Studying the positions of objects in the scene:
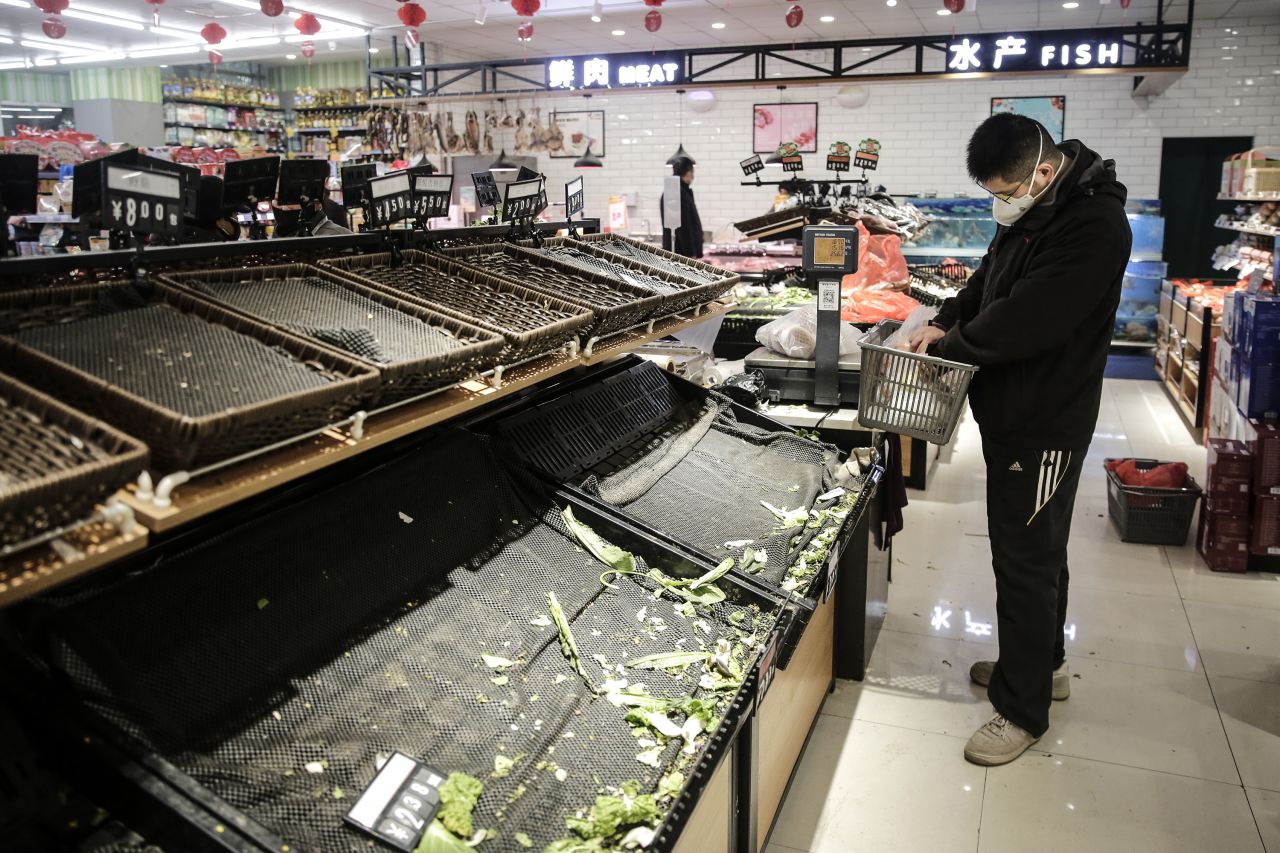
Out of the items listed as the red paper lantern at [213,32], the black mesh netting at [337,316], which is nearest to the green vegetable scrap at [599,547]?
the black mesh netting at [337,316]

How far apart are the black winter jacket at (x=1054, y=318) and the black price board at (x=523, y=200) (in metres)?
1.47

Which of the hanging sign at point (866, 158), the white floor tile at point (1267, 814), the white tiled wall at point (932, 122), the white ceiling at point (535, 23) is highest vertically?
the white ceiling at point (535, 23)

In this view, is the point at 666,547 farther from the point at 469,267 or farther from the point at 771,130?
the point at 771,130

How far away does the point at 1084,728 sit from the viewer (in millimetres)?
3330

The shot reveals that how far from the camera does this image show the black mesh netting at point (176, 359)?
1.37m

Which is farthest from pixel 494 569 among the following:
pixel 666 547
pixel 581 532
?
pixel 666 547

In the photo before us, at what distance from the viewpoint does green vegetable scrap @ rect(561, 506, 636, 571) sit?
7.72 ft

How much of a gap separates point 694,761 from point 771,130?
1225 cm

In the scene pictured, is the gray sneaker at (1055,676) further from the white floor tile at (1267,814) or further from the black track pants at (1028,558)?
the white floor tile at (1267,814)

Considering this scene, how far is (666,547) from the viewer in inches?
94.9

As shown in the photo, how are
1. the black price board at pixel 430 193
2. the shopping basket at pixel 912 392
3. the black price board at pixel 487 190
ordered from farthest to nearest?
the black price board at pixel 487 190 < the shopping basket at pixel 912 392 < the black price board at pixel 430 193

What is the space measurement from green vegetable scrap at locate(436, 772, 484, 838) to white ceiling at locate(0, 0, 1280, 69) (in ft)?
31.5

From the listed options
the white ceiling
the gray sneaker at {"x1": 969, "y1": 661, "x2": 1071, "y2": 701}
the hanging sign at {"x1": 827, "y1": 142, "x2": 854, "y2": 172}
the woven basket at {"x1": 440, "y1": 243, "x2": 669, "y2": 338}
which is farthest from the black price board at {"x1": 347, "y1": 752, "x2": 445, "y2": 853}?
the white ceiling

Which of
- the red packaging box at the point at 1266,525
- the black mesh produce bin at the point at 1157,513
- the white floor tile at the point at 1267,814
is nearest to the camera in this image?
the white floor tile at the point at 1267,814
